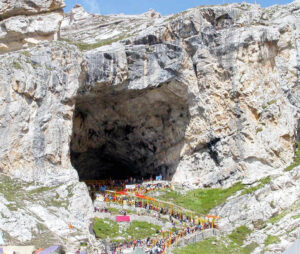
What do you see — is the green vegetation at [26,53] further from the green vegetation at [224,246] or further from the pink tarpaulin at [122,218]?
the green vegetation at [224,246]

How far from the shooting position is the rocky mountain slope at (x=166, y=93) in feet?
109

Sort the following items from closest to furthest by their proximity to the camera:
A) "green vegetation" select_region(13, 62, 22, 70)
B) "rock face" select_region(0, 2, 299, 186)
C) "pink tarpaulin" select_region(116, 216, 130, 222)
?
"pink tarpaulin" select_region(116, 216, 130, 222) < "green vegetation" select_region(13, 62, 22, 70) < "rock face" select_region(0, 2, 299, 186)

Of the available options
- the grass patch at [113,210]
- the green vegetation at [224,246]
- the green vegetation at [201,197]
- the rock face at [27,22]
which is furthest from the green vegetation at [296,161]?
the rock face at [27,22]

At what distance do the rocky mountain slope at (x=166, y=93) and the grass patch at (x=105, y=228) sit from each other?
409 centimetres

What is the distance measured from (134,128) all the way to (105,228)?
16.4 m

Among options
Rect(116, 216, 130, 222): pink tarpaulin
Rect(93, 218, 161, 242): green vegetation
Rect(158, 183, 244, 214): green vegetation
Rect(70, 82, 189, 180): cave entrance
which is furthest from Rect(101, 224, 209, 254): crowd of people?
Rect(70, 82, 189, 180): cave entrance

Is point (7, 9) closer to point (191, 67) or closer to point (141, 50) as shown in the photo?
point (141, 50)

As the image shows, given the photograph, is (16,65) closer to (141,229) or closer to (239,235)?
(141,229)

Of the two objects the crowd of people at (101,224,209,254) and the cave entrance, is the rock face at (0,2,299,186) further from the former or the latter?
the crowd of people at (101,224,209,254)

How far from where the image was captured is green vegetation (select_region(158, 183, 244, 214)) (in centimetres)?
3469

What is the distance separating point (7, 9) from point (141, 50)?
1359 centimetres

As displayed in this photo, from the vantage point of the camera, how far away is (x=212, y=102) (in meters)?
39.8

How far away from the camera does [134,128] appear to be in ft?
147

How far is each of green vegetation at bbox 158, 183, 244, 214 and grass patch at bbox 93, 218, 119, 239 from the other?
22.8 feet
